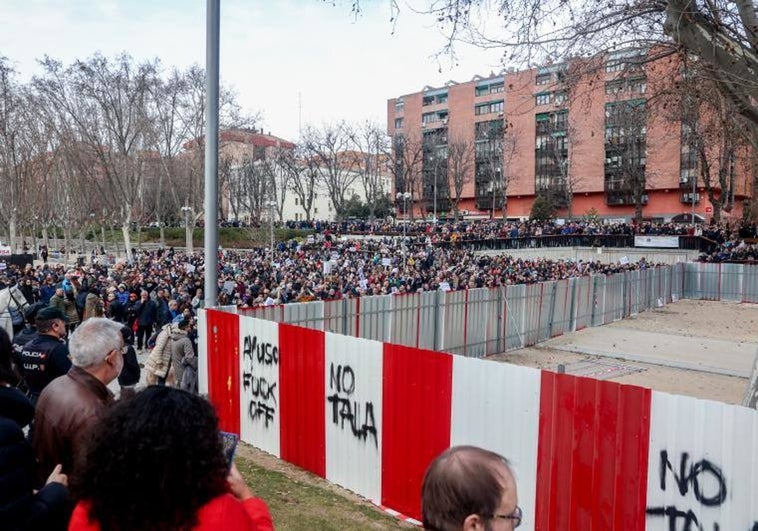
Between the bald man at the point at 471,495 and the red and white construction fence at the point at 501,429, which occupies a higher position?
the bald man at the point at 471,495

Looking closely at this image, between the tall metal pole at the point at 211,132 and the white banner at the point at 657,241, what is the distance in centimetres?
4000

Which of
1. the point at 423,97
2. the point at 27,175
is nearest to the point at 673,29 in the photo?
the point at 27,175

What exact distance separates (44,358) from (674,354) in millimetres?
16258

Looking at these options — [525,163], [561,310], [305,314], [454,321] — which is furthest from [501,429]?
[525,163]

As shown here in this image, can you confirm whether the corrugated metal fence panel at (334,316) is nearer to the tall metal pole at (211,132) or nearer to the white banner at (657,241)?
the tall metal pole at (211,132)

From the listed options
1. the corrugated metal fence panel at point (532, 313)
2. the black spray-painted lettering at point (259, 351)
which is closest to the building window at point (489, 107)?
the corrugated metal fence panel at point (532, 313)

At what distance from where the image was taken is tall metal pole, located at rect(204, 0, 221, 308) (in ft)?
28.0

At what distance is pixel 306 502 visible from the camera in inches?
245

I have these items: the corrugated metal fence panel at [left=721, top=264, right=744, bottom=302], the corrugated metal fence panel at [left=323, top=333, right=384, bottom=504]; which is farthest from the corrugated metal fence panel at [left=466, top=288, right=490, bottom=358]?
the corrugated metal fence panel at [left=721, top=264, right=744, bottom=302]

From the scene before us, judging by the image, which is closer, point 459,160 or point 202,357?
point 202,357

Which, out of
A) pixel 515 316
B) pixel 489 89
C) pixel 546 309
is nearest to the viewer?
pixel 515 316

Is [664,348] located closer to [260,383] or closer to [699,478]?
[260,383]

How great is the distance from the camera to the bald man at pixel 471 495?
1742 mm

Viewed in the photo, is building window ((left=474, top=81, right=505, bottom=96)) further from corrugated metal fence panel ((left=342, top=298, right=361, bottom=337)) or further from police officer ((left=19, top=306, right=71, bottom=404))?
police officer ((left=19, top=306, right=71, bottom=404))
